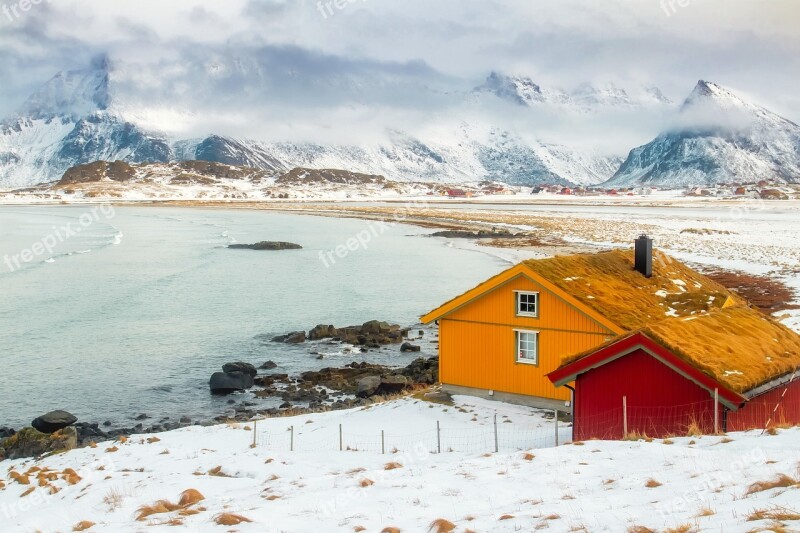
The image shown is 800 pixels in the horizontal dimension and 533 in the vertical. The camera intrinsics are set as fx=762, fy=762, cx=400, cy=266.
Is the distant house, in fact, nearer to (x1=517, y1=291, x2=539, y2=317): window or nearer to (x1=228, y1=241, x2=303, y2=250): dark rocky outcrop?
(x1=517, y1=291, x2=539, y2=317): window

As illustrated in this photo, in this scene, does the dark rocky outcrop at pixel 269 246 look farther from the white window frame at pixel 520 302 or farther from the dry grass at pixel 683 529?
the dry grass at pixel 683 529

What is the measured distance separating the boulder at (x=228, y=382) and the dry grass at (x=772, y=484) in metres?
24.5

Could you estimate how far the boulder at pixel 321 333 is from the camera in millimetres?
42894

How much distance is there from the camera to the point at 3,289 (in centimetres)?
6525

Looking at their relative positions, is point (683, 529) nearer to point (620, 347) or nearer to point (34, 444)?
point (620, 347)

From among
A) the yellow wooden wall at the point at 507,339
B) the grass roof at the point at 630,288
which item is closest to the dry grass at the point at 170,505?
the yellow wooden wall at the point at 507,339

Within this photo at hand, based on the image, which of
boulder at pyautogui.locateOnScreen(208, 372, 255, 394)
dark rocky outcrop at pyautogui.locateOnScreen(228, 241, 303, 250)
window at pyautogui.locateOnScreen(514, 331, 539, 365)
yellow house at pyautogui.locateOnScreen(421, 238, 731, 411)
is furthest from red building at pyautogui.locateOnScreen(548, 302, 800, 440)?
dark rocky outcrop at pyautogui.locateOnScreen(228, 241, 303, 250)

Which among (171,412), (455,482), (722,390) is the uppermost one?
(722,390)

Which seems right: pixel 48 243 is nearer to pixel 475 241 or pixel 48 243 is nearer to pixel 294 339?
pixel 475 241

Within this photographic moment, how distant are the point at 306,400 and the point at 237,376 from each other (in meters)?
4.31

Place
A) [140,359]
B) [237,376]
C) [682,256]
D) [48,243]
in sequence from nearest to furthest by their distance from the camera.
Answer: [237,376] < [140,359] < [682,256] < [48,243]

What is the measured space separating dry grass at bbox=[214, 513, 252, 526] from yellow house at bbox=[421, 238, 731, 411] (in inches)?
483

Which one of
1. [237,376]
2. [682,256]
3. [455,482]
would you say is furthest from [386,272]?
[455,482]

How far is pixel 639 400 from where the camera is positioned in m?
18.0
